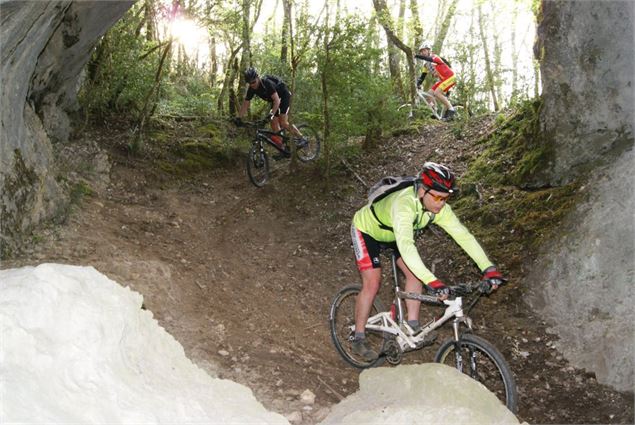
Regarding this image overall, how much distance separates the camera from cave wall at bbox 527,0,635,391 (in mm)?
6234

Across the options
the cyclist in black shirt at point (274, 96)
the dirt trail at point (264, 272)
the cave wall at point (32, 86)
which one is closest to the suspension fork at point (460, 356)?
the dirt trail at point (264, 272)

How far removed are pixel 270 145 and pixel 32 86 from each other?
5.05 meters

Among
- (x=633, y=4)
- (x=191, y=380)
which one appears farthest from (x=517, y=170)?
(x=191, y=380)

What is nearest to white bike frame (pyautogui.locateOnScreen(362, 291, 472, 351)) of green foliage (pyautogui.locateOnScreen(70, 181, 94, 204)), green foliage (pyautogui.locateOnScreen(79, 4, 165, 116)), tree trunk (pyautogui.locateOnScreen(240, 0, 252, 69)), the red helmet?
the red helmet

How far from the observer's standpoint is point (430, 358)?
669 cm

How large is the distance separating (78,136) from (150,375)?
7.94 metres

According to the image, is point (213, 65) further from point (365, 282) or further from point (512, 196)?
point (365, 282)

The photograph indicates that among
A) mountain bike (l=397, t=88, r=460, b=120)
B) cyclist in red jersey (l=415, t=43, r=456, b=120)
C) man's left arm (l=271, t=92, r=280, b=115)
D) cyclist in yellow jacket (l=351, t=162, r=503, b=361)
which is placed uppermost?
cyclist in red jersey (l=415, t=43, r=456, b=120)

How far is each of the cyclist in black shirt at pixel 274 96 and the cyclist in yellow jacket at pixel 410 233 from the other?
597cm

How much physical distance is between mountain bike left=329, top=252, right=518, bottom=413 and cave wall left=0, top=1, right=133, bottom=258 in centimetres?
435

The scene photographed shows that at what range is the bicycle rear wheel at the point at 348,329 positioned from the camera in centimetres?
633

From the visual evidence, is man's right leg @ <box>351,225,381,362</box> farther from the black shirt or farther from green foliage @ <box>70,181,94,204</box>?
the black shirt

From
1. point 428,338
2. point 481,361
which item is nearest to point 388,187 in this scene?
point 428,338

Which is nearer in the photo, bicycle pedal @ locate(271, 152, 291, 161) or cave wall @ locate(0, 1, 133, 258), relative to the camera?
cave wall @ locate(0, 1, 133, 258)
